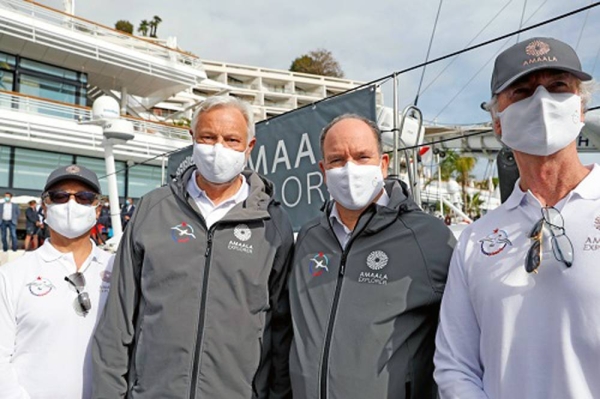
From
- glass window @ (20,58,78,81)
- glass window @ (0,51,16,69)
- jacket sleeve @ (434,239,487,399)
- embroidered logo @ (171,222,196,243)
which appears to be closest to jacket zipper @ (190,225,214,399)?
embroidered logo @ (171,222,196,243)

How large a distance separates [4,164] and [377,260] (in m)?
21.7

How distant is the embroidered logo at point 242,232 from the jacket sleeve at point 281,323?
0.60 ft

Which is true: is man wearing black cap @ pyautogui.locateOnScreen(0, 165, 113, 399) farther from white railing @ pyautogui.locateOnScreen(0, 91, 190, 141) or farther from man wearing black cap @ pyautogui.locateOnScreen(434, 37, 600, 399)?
white railing @ pyautogui.locateOnScreen(0, 91, 190, 141)

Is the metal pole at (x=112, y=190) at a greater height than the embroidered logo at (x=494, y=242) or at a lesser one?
greater

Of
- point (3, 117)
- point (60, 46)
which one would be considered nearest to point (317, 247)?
point (3, 117)

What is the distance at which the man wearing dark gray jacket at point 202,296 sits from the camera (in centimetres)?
214

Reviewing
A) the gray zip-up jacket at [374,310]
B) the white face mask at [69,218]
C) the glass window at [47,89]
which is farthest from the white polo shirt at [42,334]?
the glass window at [47,89]

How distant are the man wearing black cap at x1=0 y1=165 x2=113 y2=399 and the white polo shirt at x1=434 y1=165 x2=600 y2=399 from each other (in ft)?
5.57

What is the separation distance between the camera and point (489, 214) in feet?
5.95

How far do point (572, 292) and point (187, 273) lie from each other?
1561mm

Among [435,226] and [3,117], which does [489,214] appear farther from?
[3,117]

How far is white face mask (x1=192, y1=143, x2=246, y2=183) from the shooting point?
2.47 metres

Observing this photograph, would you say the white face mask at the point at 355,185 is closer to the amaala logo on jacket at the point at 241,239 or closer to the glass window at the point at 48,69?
the amaala logo on jacket at the point at 241,239

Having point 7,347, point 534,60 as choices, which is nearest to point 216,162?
point 7,347
